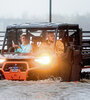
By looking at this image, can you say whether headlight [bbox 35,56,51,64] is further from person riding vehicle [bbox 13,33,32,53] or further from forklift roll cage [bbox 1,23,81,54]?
person riding vehicle [bbox 13,33,32,53]

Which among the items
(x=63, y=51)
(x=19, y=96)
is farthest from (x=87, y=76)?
(x=19, y=96)

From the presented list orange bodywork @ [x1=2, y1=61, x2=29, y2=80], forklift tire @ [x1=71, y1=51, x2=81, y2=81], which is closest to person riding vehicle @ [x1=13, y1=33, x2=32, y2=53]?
orange bodywork @ [x1=2, y1=61, x2=29, y2=80]

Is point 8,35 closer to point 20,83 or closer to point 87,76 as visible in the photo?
point 20,83

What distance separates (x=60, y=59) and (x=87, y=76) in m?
3.38

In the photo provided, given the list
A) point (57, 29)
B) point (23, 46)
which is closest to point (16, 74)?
point (23, 46)

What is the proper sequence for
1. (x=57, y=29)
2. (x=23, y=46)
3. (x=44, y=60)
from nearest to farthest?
(x=44, y=60) < (x=57, y=29) < (x=23, y=46)

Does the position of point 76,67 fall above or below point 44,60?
below

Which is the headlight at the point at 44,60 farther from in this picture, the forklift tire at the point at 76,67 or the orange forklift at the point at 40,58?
the forklift tire at the point at 76,67

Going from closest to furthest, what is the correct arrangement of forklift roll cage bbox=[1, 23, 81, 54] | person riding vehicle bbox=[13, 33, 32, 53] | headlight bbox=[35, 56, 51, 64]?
headlight bbox=[35, 56, 51, 64], forklift roll cage bbox=[1, 23, 81, 54], person riding vehicle bbox=[13, 33, 32, 53]

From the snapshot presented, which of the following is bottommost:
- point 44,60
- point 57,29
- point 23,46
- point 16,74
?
point 16,74

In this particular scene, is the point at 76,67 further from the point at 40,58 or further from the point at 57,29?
the point at 40,58

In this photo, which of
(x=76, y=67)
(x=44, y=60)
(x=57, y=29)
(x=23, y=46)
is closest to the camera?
(x=44, y=60)

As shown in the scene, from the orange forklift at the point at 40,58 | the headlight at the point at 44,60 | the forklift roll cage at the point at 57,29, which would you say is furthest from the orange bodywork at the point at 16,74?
the forklift roll cage at the point at 57,29

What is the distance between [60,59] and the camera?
29.1 feet
